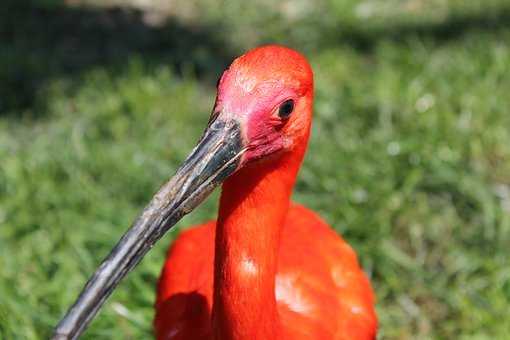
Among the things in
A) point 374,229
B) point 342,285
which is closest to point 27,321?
point 342,285

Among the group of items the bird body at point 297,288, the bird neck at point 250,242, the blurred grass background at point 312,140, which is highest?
the bird neck at point 250,242

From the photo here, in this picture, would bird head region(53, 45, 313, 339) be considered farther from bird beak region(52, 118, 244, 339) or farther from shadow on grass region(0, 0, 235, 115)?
shadow on grass region(0, 0, 235, 115)

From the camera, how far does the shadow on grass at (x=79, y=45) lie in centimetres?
498

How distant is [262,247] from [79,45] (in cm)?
357

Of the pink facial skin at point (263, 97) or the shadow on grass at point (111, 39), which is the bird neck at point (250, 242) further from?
the shadow on grass at point (111, 39)

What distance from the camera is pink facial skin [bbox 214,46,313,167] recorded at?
2.00 m

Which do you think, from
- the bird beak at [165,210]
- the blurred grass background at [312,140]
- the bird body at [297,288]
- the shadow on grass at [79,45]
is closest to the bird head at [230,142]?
the bird beak at [165,210]

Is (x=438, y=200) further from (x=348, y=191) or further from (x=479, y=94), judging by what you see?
(x=479, y=94)

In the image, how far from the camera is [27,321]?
3.24 meters

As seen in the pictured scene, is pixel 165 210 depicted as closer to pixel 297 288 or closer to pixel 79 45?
pixel 297 288

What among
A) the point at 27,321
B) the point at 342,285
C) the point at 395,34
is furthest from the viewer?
the point at 395,34

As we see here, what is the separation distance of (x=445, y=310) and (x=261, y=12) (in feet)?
9.53

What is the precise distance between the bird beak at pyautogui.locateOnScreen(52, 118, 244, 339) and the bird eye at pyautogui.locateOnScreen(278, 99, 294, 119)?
0.14m

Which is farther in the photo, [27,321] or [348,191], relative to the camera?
[348,191]
